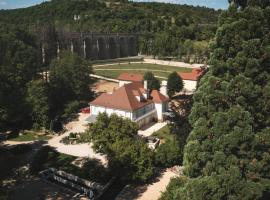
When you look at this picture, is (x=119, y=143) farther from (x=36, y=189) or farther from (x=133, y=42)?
(x=133, y=42)

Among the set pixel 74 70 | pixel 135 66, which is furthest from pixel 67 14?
pixel 74 70

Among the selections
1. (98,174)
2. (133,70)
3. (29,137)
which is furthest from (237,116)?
(133,70)

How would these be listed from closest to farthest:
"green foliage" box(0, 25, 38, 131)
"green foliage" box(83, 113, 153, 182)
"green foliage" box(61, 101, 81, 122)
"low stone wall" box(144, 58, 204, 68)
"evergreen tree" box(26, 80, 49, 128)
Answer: "green foliage" box(83, 113, 153, 182), "green foliage" box(0, 25, 38, 131), "evergreen tree" box(26, 80, 49, 128), "green foliage" box(61, 101, 81, 122), "low stone wall" box(144, 58, 204, 68)

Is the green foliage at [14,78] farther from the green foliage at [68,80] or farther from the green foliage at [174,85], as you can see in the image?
the green foliage at [174,85]

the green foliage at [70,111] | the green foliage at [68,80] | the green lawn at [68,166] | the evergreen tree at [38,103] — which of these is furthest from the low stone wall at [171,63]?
the green lawn at [68,166]

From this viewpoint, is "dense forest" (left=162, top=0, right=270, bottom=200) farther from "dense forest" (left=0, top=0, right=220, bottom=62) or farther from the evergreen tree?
"dense forest" (left=0, top=0, right=220, bottom=62)

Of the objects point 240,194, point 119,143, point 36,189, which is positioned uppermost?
point 240,194

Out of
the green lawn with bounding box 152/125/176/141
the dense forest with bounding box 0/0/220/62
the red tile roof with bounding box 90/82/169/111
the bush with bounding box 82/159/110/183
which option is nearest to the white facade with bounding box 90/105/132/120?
the red tile roof with bounding box 90/82/169/111
